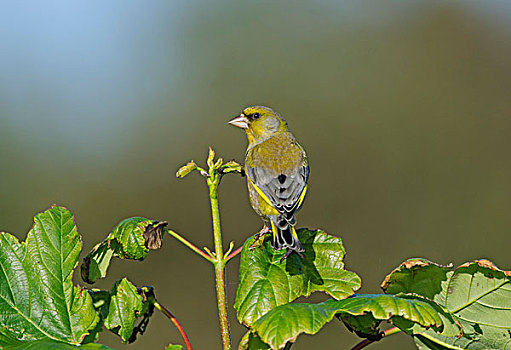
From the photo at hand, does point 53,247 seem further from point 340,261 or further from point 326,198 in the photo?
point 326,198

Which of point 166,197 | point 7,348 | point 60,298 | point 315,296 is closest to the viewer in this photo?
point 7,348

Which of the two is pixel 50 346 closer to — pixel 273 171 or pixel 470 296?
pixel 470 296

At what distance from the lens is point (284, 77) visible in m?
11.5

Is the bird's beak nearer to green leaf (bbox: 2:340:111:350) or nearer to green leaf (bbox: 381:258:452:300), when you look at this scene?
green leaf (bbox: 381:258:452:300)

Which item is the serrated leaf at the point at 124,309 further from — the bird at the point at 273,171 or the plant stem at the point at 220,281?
the bird at the point at 273,171

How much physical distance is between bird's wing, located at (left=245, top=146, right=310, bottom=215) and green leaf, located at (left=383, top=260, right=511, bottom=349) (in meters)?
0.93

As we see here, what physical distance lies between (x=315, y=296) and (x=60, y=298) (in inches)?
217

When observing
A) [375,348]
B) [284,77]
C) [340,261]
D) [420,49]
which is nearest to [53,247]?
[340,261]

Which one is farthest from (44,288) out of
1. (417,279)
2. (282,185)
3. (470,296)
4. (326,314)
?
(282,185)

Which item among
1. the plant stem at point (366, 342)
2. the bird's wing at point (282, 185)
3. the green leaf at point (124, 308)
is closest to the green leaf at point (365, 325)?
the plant stem at point (366, 342)

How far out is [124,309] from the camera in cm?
185

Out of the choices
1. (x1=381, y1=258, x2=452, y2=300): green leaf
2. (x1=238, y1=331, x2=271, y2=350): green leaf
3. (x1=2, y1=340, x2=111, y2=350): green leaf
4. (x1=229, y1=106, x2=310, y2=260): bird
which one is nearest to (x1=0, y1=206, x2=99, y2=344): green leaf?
(x1=2, y1=340, x2=111, y2=350): green leaf

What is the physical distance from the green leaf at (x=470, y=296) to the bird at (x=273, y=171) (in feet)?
1.68

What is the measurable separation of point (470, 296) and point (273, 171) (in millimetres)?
1412
